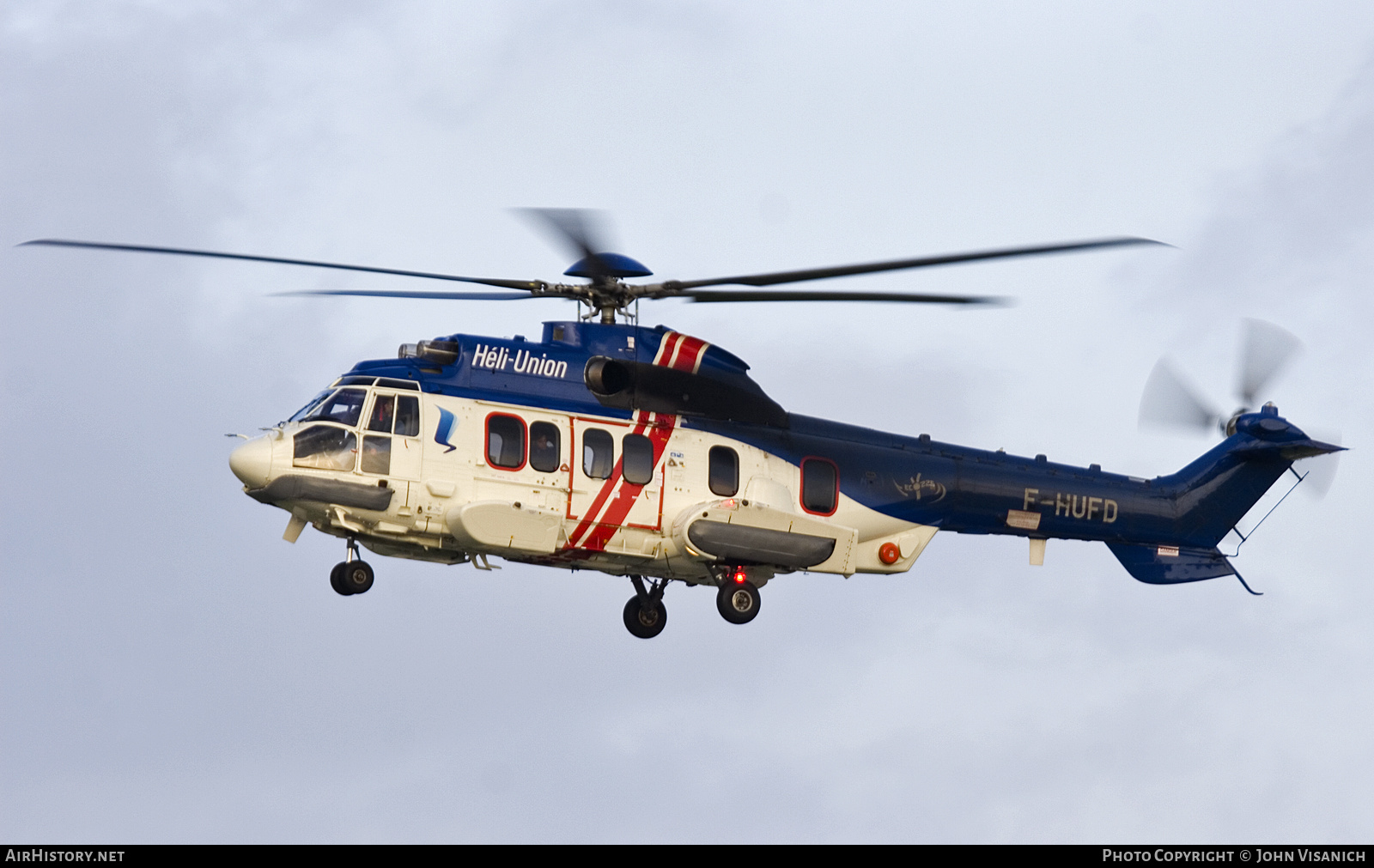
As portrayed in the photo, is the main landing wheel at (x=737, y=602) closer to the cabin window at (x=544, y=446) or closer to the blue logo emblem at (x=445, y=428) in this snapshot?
the cabin window at (x=544, y=446)

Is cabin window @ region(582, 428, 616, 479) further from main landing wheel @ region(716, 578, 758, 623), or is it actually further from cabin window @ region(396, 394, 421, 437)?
main landing wheel @ region(716, 578, 758, 623)

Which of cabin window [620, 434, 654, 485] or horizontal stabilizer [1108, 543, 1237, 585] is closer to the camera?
cabin window [620, 434, 654, 485]

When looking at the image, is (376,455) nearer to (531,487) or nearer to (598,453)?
(531,487)

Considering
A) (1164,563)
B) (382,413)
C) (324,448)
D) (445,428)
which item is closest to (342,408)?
(382,413)

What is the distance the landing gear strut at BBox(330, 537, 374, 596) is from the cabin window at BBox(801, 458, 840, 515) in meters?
6.36

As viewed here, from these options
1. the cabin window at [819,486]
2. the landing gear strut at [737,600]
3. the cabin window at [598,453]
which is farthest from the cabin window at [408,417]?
the cabin window at [819,486]

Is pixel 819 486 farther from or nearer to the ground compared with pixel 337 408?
nearer to the ground

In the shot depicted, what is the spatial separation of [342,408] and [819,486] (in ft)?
23.0

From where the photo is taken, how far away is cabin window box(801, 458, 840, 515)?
90.3ft

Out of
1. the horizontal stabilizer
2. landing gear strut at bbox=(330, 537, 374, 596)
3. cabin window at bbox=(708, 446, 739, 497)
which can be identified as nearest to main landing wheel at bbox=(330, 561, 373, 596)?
landing gear strut at bbox=(330, 537, 374, 596)

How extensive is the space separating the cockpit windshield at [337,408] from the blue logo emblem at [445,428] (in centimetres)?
102

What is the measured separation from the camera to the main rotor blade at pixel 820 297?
75.9 feet

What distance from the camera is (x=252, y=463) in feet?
79.8

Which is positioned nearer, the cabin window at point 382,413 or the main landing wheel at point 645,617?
the cabin window at point 382,413
